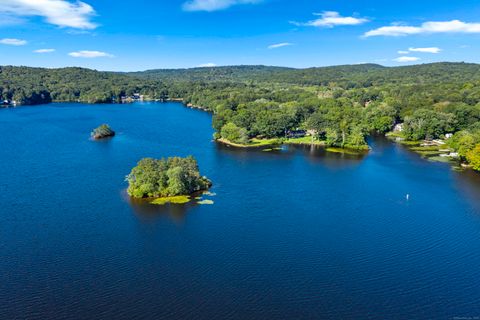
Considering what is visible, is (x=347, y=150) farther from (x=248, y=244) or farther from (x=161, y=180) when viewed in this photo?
(x=248, y=244)

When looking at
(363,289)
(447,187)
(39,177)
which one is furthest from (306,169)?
(39,177)

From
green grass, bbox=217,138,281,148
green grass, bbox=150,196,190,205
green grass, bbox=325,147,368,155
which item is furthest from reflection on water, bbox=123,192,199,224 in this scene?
green grass, bbox=325,147,368,155

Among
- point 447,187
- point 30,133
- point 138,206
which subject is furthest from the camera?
point 30,133

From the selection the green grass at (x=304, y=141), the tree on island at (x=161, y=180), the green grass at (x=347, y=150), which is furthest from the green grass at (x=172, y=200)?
the green grass at (x=304, y=141)

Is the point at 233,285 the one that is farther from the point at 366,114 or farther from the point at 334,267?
the point at 366,114

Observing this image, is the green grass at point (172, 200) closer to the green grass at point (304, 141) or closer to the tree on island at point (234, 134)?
the tree on island at point (234, 134)
